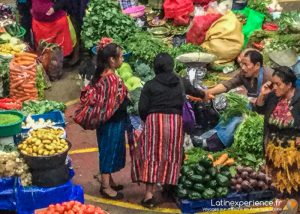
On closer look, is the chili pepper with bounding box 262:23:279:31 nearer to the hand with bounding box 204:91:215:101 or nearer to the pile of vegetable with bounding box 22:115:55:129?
the hand with bounding box 204:91:215:101

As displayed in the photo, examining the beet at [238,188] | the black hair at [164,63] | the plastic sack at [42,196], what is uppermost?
the black hair at [164,63]

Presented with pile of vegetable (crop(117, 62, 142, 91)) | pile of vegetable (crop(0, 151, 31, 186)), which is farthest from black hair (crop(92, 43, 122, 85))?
pile of vegetable (crop(117, 62, 142, 91))

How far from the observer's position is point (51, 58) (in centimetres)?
1184

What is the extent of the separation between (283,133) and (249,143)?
4.66ft

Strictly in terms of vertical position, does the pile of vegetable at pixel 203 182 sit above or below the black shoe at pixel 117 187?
above

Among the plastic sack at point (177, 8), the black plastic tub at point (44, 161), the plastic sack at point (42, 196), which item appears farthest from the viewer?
the plastic sack at point (177, 8)

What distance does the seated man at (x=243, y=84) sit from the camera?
8.68 m

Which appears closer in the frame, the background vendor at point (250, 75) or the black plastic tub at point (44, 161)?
the black plastic tub at point (44, 161)

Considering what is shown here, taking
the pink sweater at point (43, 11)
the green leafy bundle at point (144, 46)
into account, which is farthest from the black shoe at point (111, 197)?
the pink sweater at point (43, 11)

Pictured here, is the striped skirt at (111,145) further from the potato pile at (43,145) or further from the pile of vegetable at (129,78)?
the pile of vegetable at (129,78)

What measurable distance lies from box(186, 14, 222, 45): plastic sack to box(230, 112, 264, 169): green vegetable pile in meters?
3.84

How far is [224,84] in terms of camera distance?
29.6 feet

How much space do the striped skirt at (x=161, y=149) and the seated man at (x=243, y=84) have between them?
3.44 feet

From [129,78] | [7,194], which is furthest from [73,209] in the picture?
[129,78]
